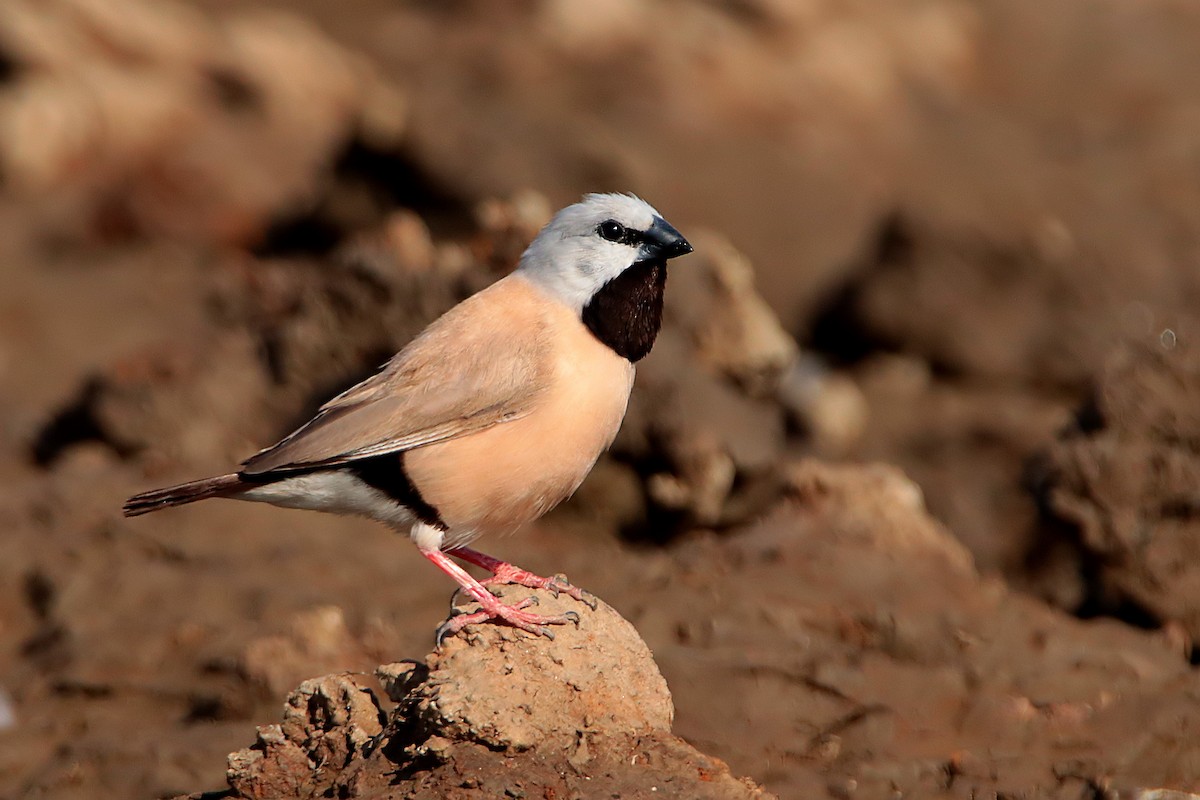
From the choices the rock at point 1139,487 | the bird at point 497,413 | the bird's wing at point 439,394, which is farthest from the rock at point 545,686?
Answer: the rock at point 1139,487

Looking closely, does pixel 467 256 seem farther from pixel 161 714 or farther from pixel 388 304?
pixel 161 714

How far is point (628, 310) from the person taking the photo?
635 centimetres

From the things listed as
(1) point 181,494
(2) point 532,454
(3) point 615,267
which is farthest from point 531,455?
(1) point 181,494

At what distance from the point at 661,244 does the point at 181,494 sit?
7.67 feet

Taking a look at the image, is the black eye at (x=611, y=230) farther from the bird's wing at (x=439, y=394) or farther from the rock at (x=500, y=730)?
the rock at (x=500, y=730)

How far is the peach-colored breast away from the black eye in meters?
0.52

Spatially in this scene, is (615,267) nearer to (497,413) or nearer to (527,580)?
(497,413)

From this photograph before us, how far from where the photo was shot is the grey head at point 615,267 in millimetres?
6332

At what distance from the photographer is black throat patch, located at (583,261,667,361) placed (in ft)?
20.7

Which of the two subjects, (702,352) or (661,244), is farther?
(702,352)

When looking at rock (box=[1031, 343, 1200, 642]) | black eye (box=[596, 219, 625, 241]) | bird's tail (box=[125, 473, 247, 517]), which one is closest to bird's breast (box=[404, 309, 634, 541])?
black eye (box=[596, 219, 625, 241])

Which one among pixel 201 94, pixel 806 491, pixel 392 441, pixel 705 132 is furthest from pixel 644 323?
pixel 201 94

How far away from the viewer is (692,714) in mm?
6773

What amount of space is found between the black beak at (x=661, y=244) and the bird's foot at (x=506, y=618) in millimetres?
1714
